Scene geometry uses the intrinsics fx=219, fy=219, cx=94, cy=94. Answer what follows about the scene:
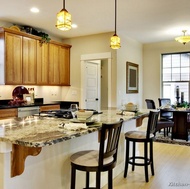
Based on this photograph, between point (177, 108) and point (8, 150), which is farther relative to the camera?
point (177, 108)

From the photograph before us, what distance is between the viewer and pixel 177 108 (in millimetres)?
5578

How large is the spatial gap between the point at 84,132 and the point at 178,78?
5850 mm

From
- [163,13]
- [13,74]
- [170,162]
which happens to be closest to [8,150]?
[170,162]

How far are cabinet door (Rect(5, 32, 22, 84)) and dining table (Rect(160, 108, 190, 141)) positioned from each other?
3.65 meters

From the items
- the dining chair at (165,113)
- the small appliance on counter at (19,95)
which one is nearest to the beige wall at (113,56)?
the dining chair at (165,113)

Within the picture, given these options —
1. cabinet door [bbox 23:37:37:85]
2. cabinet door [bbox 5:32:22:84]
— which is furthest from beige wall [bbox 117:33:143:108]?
cabinet door [bbox 5:32:22:84]

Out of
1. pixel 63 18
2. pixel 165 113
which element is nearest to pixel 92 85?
pixel 165 113

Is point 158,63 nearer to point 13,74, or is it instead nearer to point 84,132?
point 13,74

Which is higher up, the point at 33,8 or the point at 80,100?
the point at 33,8

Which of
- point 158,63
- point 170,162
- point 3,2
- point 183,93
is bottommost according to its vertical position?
point 170,162

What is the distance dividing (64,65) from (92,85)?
108 centimetres

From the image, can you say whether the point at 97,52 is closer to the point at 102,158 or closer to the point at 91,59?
the point at 91,59

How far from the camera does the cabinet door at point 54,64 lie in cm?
581

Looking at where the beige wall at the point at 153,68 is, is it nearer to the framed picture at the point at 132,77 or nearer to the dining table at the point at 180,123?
the framed picture at the point at 132,77
